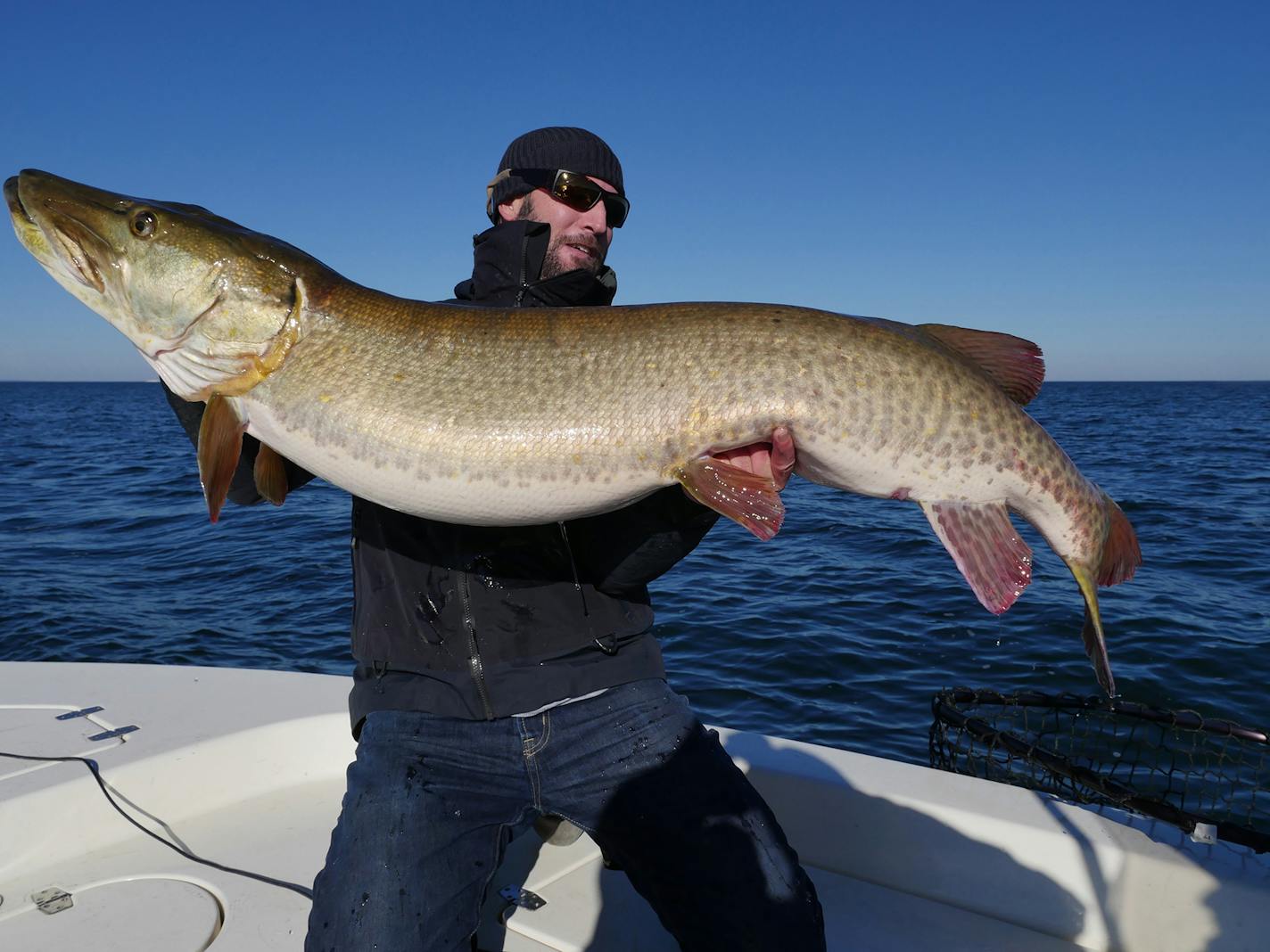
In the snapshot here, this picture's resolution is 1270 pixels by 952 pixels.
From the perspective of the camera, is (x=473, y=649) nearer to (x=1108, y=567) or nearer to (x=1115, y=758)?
(x=1108, y=567)

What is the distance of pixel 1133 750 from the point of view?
6105mm

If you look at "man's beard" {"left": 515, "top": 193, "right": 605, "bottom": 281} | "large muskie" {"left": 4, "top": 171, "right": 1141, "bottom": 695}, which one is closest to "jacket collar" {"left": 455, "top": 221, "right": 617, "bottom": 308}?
"man's beard" {"left": 515, "top": 193, "right": 605, "bottom": 281}

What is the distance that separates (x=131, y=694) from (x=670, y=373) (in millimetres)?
3114

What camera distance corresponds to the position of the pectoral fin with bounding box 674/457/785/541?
8.32 ft

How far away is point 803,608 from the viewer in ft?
30.8

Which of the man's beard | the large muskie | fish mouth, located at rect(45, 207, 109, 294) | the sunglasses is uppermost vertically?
the sunglasses

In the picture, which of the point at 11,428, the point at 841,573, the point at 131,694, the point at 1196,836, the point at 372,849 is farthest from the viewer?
the point at 11,428

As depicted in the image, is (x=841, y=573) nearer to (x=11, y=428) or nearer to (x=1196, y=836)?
(x=1196, y=836)

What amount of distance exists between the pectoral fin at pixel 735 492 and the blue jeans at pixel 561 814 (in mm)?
714

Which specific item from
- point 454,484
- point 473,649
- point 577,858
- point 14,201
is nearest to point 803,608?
point 577,858

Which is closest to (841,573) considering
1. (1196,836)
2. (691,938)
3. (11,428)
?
(1196,836)

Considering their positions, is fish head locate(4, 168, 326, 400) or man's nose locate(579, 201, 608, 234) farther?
man's nose locate(579, 201, 608, 234)

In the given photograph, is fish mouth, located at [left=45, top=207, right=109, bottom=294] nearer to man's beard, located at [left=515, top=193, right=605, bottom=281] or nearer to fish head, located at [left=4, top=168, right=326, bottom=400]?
fish head, located at [left=4, top=168, right=326, bottom=400]

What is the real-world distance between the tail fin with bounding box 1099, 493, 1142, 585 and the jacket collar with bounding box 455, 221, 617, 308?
186 centimetres
